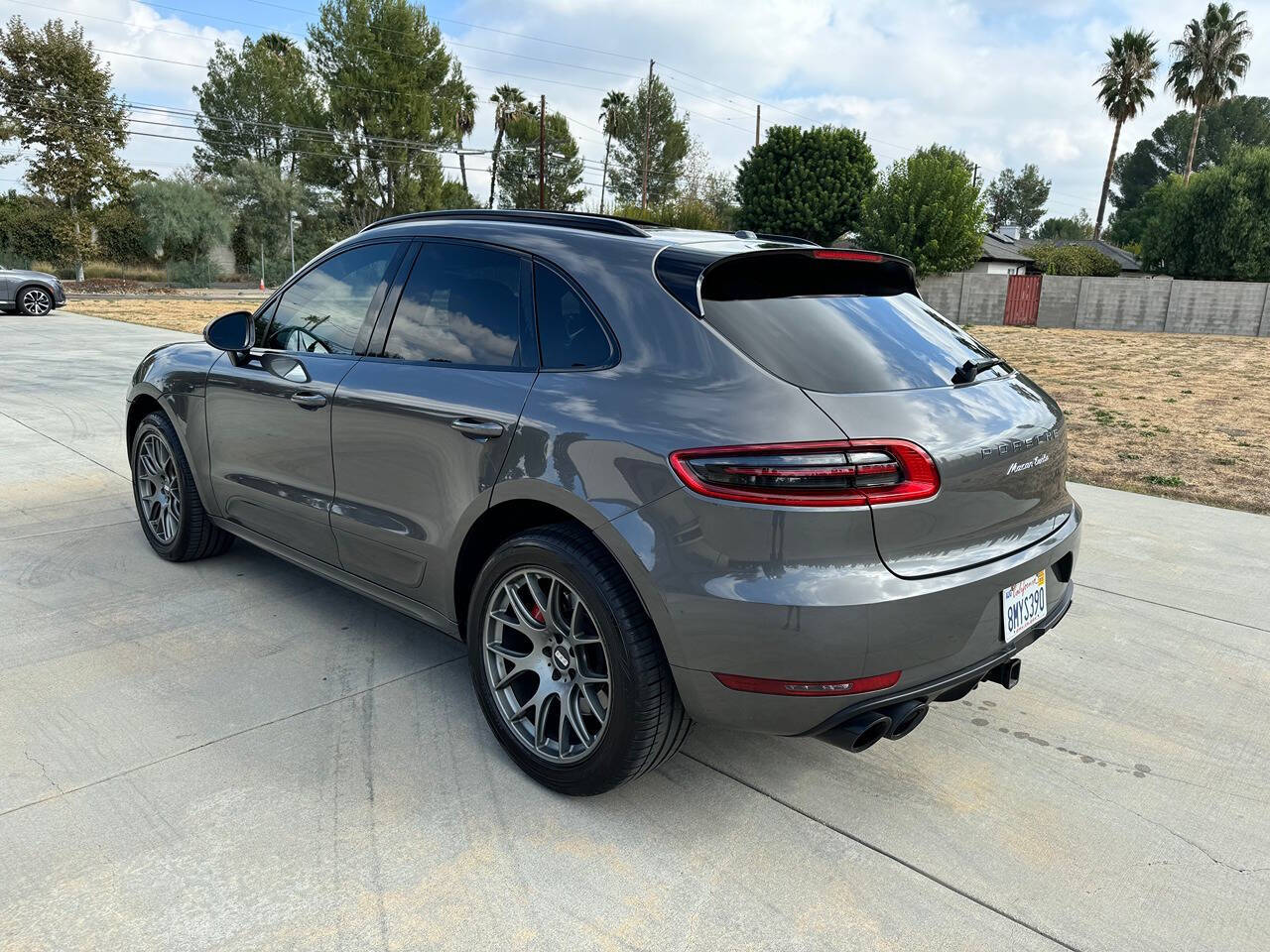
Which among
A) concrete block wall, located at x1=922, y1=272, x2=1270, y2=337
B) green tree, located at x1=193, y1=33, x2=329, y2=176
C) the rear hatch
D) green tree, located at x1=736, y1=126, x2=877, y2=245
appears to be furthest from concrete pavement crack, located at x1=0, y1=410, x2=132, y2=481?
green tree, located at x1=193, y1=33, x2=329, y2=176

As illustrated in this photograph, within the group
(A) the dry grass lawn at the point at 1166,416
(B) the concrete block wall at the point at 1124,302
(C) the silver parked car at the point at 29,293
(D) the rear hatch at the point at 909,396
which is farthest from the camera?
(B) the concrete block wall at the point at 1124,302

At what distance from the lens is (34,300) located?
21.4 metres

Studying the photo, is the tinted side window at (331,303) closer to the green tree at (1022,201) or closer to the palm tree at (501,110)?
the palm tree at (501,110)

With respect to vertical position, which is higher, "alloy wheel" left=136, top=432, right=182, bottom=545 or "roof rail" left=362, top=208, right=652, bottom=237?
"roof rail" left=362, top=208, right=652, bottom=237

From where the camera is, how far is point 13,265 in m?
39.5

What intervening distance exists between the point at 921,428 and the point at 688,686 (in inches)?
35.7

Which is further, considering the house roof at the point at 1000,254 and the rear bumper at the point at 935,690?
the house roof at the point at 1000,254

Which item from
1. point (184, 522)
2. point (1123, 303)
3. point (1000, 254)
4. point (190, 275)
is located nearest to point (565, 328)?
point (184, 522)

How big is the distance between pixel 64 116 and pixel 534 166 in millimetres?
30890

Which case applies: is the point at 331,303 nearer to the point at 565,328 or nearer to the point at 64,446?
the point at 565,328

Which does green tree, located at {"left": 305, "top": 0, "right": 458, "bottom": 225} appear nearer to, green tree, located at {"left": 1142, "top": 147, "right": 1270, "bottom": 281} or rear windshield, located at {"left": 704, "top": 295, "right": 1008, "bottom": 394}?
green tree, located at {"left": 1142, "top": 147, "right": 1270, "bottom": 281}

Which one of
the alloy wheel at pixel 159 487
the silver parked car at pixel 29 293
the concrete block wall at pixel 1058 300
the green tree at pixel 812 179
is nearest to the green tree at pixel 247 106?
the green tree at pixel 812 179

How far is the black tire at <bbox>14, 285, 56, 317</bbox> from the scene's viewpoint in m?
21.1

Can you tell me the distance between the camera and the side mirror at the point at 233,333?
150 inches
